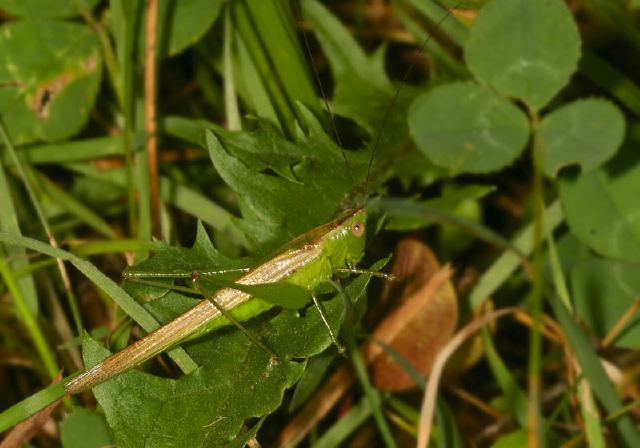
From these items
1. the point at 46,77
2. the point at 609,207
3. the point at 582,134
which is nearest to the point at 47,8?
the point at 46,77

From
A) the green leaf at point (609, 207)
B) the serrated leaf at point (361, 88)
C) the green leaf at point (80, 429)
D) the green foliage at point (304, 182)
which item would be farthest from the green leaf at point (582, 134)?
the green leaf at point (80, 429)

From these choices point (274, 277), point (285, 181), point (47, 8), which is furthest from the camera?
point (47, 8)

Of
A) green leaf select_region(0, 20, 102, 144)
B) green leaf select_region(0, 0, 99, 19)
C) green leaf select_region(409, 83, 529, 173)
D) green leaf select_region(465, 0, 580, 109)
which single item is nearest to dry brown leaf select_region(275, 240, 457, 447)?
green leaf select_region(409, 83, 529, 173)

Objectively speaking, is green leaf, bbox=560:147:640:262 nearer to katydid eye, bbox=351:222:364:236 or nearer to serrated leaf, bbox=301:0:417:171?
serrated leaf, bbox=301:0:417:171

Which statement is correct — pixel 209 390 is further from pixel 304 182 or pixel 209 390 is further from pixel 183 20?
pixel 183 20

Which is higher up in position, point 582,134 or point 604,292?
point 582,134

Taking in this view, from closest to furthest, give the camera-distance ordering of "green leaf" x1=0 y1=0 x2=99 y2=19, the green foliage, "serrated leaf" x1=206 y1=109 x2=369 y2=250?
1. the green foliage
2. "serrated leaf" x1=206 y1=109 x2=369 y2=250
3. "green leaf" x1=0 y1=0 x2=99 y2=19
